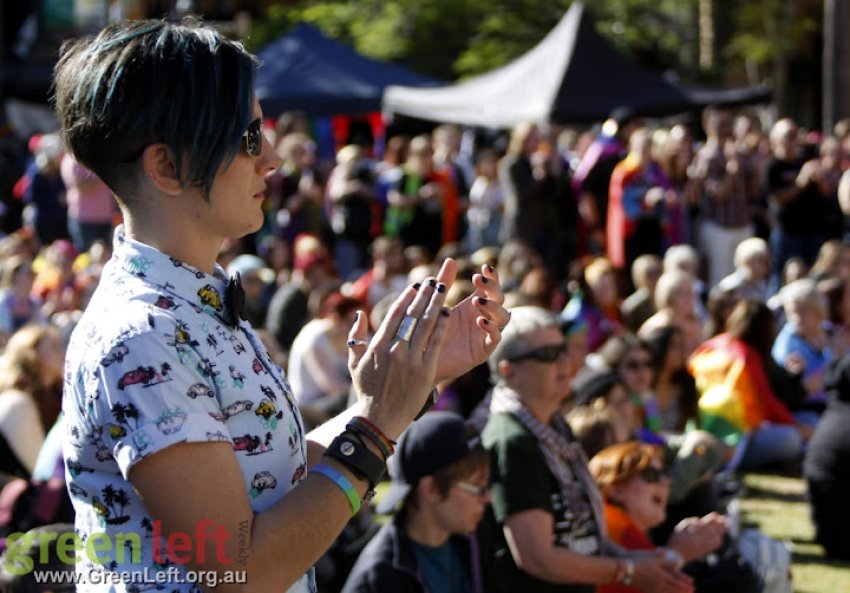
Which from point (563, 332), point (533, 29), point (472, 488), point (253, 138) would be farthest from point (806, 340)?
point (533, 29)

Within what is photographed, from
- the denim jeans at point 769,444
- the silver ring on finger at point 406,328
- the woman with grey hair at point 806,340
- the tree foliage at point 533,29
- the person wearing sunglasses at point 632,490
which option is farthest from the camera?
the tree foliage at point 533,29

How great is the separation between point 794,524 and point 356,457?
19.6ft

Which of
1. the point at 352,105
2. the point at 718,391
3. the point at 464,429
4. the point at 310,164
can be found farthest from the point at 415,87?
the point at 464,429

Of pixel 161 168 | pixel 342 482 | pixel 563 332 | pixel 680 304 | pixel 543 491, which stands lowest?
pixel 680 304

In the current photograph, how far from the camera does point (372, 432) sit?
6.47 feet

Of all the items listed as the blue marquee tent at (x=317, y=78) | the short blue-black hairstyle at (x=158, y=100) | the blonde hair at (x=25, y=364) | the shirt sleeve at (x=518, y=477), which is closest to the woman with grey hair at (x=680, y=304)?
the blonde hair at (x=25, y=364)

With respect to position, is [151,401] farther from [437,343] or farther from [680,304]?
[680,304]

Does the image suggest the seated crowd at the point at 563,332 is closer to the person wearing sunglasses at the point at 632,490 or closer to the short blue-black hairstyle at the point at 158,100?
the person wearing sunglasses at the point at 632,490

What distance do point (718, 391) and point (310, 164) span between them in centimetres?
660

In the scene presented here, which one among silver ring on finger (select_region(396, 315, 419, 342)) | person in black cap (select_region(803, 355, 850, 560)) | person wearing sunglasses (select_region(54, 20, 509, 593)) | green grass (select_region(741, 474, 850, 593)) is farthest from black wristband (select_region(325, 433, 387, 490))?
person in black cap (select_region(803, 355, 850, 560))

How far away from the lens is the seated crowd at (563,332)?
4.30 metres

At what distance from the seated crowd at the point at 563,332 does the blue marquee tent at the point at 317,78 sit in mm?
2064

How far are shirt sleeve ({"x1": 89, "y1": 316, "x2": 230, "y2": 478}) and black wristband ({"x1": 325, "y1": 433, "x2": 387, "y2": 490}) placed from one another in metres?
0.19

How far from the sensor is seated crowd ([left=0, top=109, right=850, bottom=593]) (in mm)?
4301
